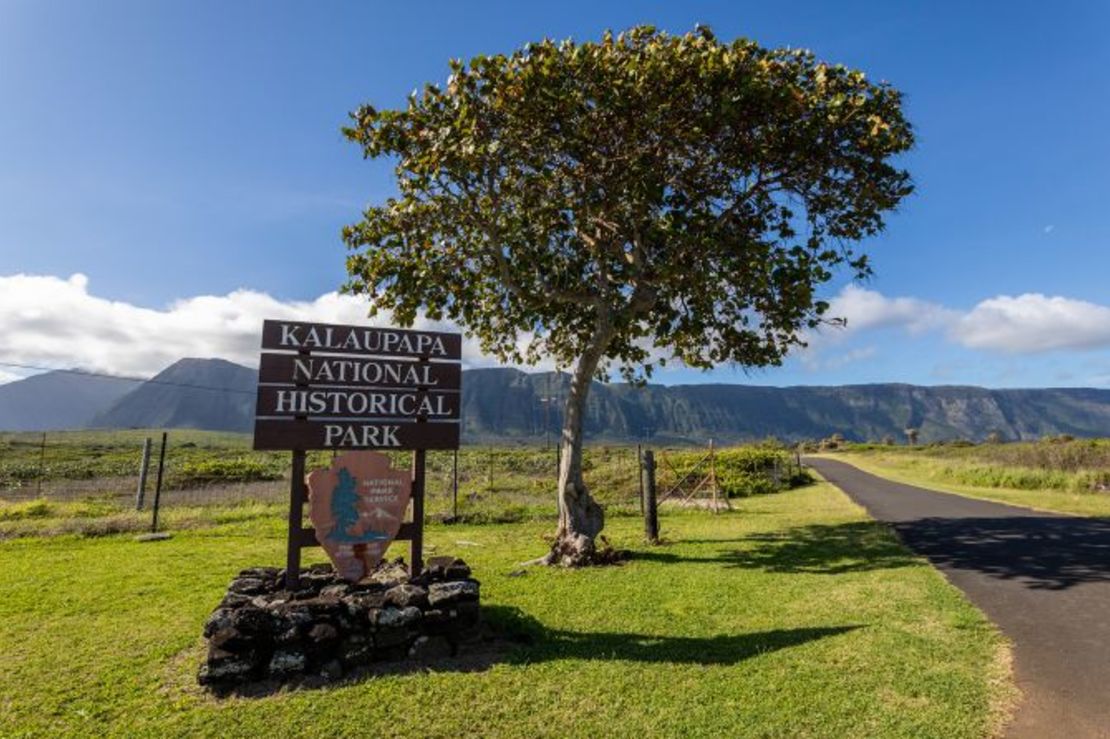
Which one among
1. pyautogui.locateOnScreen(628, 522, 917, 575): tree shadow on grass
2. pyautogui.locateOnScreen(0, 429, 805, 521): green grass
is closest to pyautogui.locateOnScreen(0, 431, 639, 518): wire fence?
pyautogui.locateOnScreen(0, 429, 805, 521): green grass

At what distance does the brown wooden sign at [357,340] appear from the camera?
9.11 metres

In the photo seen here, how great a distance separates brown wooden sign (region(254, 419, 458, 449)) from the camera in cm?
895

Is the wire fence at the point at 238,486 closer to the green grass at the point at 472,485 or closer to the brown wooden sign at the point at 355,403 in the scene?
the green grass at the point at 472,485

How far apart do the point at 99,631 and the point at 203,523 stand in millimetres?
12149

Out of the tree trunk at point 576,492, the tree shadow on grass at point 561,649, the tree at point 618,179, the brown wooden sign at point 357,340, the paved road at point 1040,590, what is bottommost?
the tree shadow on grass at point 561,649

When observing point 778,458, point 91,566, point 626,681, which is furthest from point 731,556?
point 778,458

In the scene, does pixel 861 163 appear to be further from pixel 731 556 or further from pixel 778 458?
pixel 778 458

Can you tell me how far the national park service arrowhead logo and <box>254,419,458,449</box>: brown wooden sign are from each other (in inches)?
12.7

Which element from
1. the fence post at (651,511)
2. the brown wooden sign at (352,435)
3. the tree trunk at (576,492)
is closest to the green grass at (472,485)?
the fence post at (651,511)

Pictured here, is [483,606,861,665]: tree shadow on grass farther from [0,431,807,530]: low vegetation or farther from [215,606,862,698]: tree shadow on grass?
[0,431,807,530]: low vegetation

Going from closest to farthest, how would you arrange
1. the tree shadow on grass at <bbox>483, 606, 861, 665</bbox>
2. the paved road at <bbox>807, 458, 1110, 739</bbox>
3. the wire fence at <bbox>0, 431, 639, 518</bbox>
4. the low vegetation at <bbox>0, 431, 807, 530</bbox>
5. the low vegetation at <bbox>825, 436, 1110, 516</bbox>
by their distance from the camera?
the paved road at <bbox>807, 458, 1110, 739</bbox> < the tree shadow on grass at <bbox>483, 606, 861, 665</bbox> < the low vegetation at <bbox>0, 431, 807, 530</bbox> < the low vegetation at <bbox>825, 436, 1110, 516</bbox> < the wire fence at <bbox>0, 431, 639, 518</bbox>

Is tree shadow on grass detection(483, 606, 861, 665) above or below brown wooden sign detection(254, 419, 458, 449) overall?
below

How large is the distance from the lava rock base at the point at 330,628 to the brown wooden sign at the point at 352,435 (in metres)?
1.98

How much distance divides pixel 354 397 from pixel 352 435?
22.7 inches
